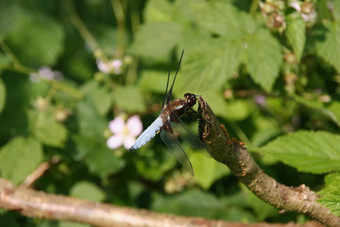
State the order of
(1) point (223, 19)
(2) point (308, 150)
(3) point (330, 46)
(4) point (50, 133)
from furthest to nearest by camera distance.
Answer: (4) point (50, 133) < (1) point (223, 19) < (3) point (330, 46) < (2) point (308, 150)

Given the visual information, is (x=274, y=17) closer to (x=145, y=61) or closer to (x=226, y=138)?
(x=226, y=138)

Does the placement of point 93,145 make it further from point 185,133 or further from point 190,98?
point 190,98

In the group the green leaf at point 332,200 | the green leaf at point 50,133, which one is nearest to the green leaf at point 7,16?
the green leaf at point 50,133

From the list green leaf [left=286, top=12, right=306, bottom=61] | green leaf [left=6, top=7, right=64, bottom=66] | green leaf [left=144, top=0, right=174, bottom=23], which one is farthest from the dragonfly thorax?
green leaf [left=6, top=7, right=64, bottom=66]

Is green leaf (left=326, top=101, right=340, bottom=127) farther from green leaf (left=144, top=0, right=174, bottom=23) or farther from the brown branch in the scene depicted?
green leaf (left=144, top=0, right=174, bottom=23)

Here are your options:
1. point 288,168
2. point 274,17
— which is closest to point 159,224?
point 288,168

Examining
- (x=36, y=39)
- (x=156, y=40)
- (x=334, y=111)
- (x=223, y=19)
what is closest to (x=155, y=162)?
Answer: (x=156, y=40)
